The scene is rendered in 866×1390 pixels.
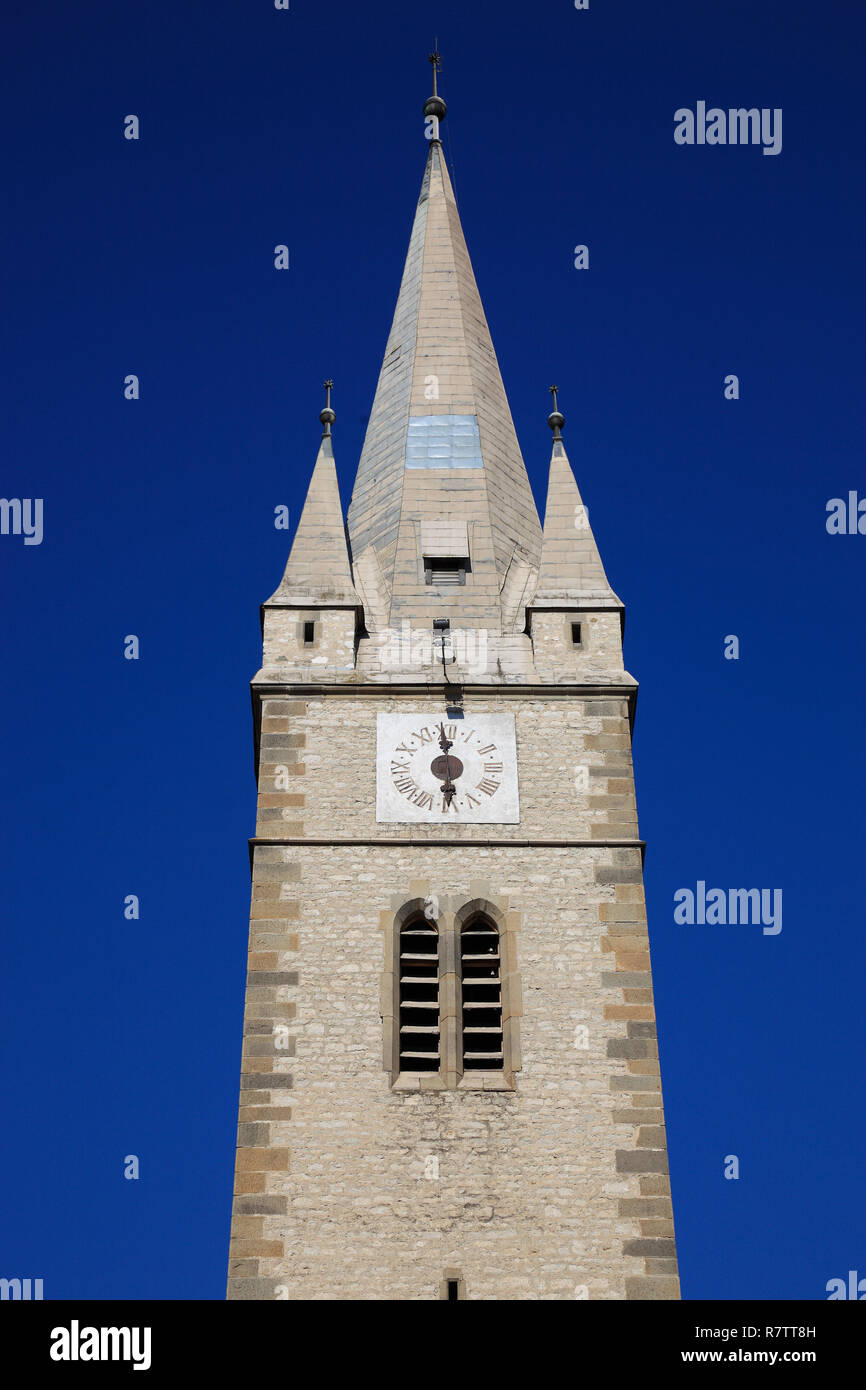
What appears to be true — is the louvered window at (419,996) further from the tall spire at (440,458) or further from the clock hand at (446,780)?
the tall spire at (440,458)

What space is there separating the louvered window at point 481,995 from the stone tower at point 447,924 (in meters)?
0.03

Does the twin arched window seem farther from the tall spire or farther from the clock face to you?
the tall spire

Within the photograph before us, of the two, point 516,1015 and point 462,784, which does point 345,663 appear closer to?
point 462,784

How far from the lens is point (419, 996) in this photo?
2883 centimetres

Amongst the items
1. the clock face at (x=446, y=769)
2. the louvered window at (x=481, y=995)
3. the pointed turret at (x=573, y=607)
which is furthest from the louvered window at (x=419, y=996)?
the pointed turret at (x=573, y=607)

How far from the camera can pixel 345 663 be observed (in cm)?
3209

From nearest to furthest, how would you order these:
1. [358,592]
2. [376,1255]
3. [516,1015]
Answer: [376,1255], [516,1015], [358,592]

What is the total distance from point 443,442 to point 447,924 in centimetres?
972

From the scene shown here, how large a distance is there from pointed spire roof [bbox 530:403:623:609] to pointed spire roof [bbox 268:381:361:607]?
280 cm

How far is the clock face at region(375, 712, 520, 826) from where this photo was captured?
30.1 metres

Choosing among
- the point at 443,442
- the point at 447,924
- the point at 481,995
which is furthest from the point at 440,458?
the point at 481,995

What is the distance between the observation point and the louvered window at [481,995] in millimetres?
28250
